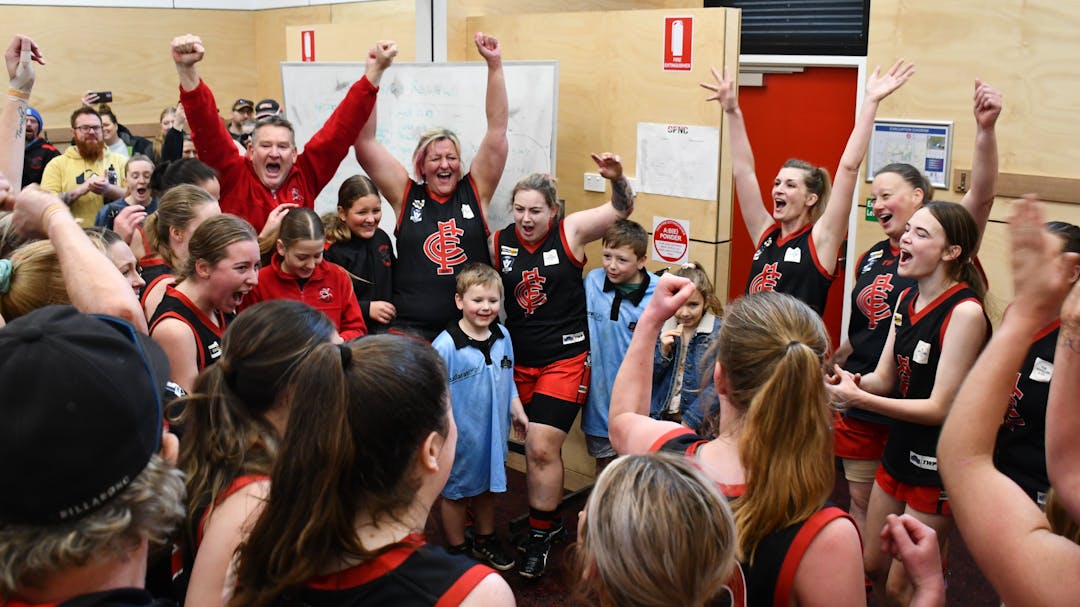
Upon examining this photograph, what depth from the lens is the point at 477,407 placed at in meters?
3.55

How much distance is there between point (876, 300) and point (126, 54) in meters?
7.28

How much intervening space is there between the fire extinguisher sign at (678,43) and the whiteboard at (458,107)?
0.54m

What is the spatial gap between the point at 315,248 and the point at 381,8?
134 inches

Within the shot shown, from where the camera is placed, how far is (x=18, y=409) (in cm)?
104

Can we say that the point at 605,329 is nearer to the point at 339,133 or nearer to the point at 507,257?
the point at 507,257

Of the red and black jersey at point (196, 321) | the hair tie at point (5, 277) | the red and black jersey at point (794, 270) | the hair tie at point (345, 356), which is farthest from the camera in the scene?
the red and black jersey at point (794, 270)

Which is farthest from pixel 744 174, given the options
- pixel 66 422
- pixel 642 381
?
pixel 66 422

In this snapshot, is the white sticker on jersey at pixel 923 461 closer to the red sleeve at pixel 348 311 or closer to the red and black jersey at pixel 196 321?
the red sleeve at pixel 348 311

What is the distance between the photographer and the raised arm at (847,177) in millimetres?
3295

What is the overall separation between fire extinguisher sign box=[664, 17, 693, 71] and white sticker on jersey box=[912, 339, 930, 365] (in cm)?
194

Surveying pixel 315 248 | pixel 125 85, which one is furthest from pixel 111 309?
pixel 125 85

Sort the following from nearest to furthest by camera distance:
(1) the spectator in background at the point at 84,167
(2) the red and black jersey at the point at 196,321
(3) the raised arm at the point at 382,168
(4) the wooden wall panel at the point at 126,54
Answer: (2) the red and black jersey at the point at 196,321
(3) the raised arm at the point at 382,168
(1) the spectator in background at the point at 84,167
(4) the wooden wall panel at the point at 126,54

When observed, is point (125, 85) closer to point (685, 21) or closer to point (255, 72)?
point (255, 72)

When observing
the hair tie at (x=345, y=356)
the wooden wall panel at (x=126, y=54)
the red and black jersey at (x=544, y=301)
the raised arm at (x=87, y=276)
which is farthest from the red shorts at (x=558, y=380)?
the wooden wall panel at (x=126, y=54)
